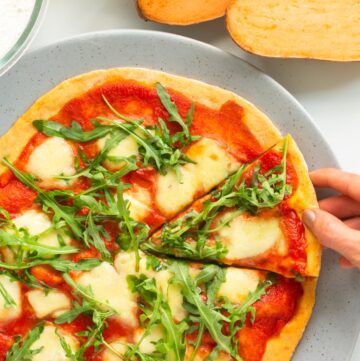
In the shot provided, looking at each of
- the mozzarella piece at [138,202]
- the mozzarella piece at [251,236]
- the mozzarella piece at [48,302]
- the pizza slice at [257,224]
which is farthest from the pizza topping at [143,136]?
the mozzarella piece at [48,302]

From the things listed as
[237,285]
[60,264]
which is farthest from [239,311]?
[60,264]

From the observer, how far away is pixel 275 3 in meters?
3.04

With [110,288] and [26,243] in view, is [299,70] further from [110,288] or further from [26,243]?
[26,243]

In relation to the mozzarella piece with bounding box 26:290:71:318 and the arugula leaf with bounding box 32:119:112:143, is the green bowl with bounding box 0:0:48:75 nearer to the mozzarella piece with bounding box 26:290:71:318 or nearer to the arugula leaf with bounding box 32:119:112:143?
the arugula leaf with bounding box 32:119:112:143

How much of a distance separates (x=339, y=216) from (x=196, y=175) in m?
0.58

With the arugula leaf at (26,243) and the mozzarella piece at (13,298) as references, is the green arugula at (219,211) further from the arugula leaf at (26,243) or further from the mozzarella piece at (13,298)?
the mozzarella piece at (13,298)

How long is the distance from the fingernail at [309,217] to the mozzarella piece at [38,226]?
92 cm

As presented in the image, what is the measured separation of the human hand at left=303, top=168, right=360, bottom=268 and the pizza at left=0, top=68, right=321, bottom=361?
6 cm

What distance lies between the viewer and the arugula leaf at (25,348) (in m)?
2.86

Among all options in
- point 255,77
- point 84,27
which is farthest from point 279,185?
point 84,27

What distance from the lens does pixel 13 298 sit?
2904mm

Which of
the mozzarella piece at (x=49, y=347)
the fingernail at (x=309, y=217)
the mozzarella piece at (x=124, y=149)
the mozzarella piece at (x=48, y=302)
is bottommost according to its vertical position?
the mozzarella piece at (x=49, y=347)

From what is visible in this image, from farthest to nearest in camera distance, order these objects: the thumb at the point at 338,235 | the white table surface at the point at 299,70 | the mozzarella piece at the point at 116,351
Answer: the white table surface at the point at 299,70, the mozzarella piece at the point at 116,351, the thumb at the point at 338,235

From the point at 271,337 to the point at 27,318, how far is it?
912mm
